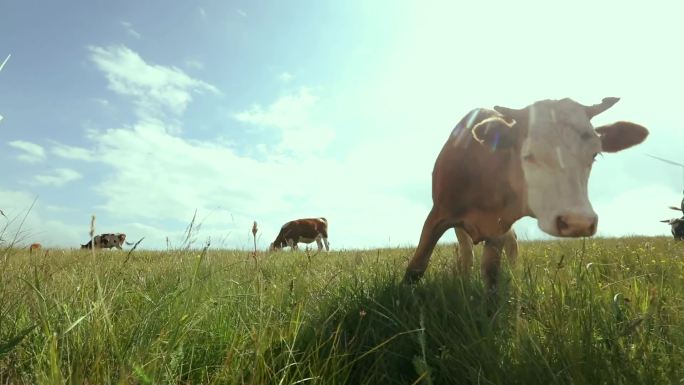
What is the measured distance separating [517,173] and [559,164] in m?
0.47

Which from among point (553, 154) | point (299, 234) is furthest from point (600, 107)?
point (299, 234)

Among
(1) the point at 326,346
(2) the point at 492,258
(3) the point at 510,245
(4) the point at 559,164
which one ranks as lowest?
(1) the point at 326,346

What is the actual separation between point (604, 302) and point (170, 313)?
2.18m

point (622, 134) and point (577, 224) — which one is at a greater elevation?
point (622, 134)

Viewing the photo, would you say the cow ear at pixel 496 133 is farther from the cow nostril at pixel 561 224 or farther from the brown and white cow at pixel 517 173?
the cow nostril at pixel 561 224

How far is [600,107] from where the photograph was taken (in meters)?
3.90

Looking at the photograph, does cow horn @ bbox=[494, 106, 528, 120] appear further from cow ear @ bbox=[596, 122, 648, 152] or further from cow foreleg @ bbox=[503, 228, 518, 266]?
cow foreleg @ bbox=[503, 228, 518, 266]

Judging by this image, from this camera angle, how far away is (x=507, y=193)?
3955 millimetres

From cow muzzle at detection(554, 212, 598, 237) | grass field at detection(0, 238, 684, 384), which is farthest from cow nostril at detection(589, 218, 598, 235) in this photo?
grass field at detection(0, 238, 684, 384)

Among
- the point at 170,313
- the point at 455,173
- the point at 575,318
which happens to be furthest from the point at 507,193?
the point at 170,313

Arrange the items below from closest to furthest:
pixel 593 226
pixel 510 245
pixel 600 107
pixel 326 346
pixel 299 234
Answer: pixel 326 346 < pixel 593 226 < pixel 600 107 < pixel 510 245 < pixel 299 234

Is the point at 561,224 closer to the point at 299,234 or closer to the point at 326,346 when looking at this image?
the point at 326,346

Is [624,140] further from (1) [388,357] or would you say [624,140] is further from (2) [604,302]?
(1) [388,357]

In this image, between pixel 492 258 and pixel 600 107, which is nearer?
pixel 600 107
